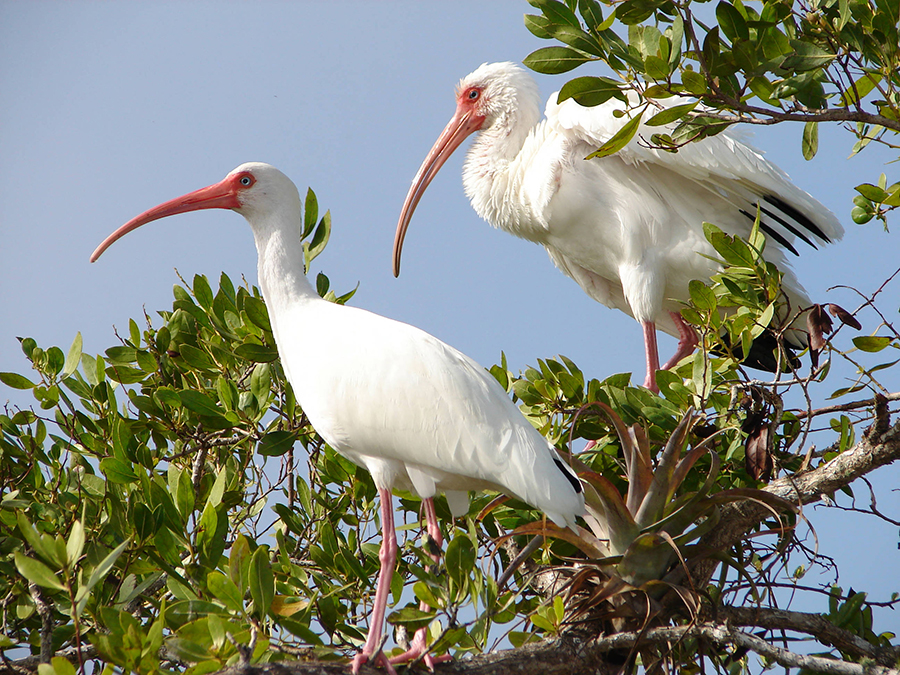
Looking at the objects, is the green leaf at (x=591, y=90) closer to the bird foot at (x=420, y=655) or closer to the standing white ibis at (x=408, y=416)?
the standing white ibis at (x=408, y=416)

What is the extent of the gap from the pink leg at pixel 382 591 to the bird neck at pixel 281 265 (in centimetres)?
88

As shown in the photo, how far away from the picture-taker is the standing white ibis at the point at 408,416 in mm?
3102

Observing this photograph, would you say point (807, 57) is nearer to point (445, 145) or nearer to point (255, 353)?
point (255, 353)

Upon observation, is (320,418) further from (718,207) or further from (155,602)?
(718,207)

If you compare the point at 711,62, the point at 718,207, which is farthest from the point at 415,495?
the point at 718,207

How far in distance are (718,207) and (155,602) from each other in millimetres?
3659

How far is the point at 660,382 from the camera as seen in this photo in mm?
3471

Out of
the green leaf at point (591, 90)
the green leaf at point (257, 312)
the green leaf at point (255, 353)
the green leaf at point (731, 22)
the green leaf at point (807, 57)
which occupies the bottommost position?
the green leaf at point (255, 353)

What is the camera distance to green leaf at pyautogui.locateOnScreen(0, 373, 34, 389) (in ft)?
11.9

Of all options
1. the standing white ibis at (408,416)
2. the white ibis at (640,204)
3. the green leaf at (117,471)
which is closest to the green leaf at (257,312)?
the standing white ibis at (408,416)

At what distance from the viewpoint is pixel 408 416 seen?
3225mm

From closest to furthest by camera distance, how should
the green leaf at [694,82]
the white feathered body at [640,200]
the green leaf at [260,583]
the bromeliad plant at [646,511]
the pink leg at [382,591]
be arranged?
the green leaf at [260,583], the green leaf at [694,82], the pink leg at [382,591], the bromeliad plant at [646,511], the white feathered body at [640,200]

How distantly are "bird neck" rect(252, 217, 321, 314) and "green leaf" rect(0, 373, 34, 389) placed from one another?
1.02 meters

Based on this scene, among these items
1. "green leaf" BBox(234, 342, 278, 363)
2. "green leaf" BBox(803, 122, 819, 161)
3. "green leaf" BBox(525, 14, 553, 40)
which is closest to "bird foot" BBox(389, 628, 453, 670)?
"green leaf" BBox(234, 342, 278, 363)
